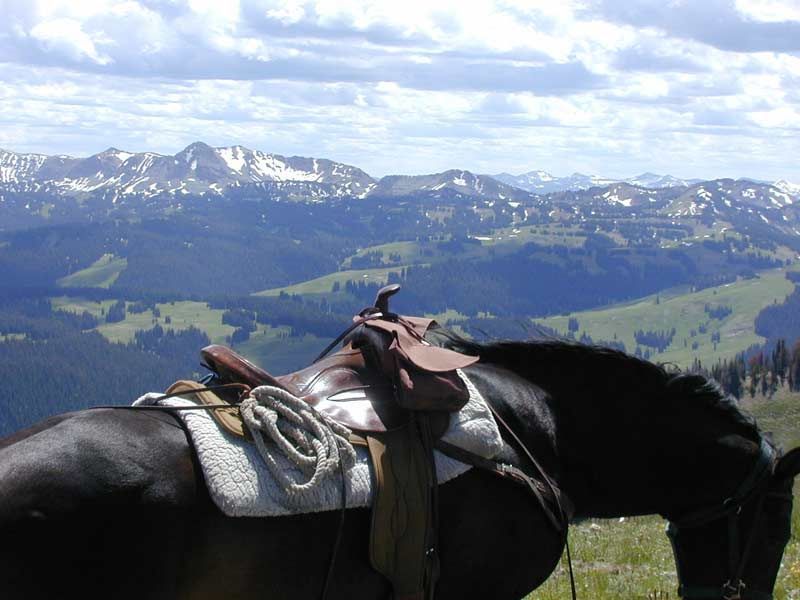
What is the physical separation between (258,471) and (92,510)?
0.93 meters

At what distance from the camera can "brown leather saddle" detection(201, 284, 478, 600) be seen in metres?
5.58

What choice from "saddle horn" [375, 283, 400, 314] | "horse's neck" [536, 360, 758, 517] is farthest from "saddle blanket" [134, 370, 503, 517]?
"saddle horn" [375, 283, 400, 314]

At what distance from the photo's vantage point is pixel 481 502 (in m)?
5.93

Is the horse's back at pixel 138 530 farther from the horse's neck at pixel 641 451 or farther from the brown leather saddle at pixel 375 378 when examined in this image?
the horse's neck at pixel 641 451

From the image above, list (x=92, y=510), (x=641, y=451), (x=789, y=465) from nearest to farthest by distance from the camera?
(x=92, y=510) < (x=789, y=465) < (x=641, y=451)

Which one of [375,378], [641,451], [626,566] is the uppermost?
[375,378]

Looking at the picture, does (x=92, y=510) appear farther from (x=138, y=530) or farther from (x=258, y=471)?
(x=258, y=471)

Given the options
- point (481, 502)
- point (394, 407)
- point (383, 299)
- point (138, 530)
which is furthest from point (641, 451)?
point (138, 530)

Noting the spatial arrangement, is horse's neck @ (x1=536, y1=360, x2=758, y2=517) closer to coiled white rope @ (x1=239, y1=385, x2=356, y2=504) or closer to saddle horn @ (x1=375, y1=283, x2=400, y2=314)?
saddle horn @ (x1=375, y1=283, x2=400, y2=314)

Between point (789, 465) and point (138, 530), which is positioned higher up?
point (138, 530)

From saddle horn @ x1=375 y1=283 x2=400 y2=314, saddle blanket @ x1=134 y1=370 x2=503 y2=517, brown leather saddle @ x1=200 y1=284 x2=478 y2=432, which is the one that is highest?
saddle horn @ x1=375 y1=283 x2=400 y2=314

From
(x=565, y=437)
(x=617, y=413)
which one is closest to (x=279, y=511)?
(x=565, y=437)

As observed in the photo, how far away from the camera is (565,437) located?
6.73m

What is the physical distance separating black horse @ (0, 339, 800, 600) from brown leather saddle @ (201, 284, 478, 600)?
164 millimetres
